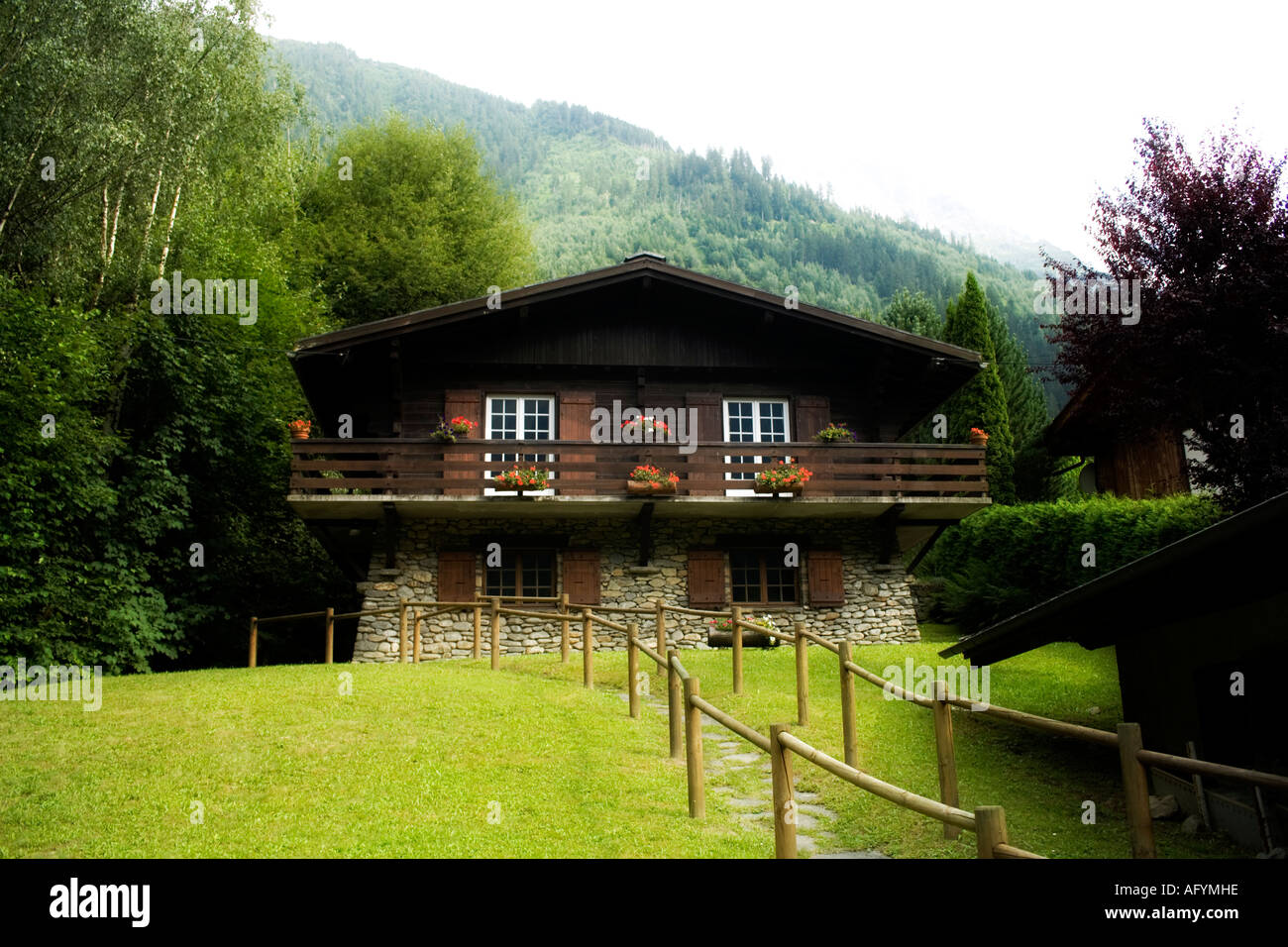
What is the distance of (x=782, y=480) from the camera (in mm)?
17219

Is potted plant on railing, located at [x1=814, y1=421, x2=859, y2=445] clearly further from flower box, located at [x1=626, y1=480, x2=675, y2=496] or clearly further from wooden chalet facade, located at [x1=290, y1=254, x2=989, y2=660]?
flower box, located at [x1=626, y1=480, x2=675, y2=496]

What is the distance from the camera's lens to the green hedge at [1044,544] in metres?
15.7

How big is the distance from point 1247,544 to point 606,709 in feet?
21.4

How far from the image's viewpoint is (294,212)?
1235 inches

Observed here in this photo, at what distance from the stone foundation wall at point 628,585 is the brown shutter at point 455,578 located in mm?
186

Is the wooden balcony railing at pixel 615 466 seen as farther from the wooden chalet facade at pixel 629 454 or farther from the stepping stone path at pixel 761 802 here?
the stepping stone path at pixel 761 802

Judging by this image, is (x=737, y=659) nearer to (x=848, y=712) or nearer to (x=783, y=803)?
(x=848, y=712)

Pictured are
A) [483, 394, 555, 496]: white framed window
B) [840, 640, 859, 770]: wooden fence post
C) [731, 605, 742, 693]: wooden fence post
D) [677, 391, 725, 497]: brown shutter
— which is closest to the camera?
[840, 640, 859, 770]: wooden fence post

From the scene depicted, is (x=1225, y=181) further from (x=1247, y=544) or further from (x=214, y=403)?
(x=214, y=403)
